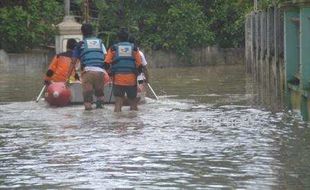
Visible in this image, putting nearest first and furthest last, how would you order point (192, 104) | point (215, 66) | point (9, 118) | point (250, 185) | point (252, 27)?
1. point (250, 185)
2. point (9, 118)
3. point (192, 104)
4. point (252, 27)
5. point (215, 66)

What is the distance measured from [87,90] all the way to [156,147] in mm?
5670

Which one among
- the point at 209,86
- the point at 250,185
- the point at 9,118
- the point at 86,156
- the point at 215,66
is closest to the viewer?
the point at 250,185

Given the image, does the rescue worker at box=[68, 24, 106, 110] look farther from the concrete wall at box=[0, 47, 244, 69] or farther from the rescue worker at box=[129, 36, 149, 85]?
the concrete wall at box=[0, 47, 244, 69]

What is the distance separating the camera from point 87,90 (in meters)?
16.0

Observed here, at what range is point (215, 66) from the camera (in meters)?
41.7

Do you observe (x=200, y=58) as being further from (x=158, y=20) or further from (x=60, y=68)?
(x=60, y=68)

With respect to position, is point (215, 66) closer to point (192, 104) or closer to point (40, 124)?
point (192, 104)

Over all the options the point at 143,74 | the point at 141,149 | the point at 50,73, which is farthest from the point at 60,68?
the point at 141,149

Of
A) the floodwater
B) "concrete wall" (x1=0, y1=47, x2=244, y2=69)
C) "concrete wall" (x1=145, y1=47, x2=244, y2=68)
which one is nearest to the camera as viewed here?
the floodwater

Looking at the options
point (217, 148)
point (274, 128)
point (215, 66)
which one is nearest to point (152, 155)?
point (217, 148)

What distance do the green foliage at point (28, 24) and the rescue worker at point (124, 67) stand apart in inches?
928

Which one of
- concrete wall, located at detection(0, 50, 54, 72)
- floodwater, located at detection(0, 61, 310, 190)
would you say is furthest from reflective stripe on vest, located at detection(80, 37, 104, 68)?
concrete wall, located at detection(0, 50, 54, 72)

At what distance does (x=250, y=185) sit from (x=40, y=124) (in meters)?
6.44

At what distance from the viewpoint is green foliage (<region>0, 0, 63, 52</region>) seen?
127 feet
